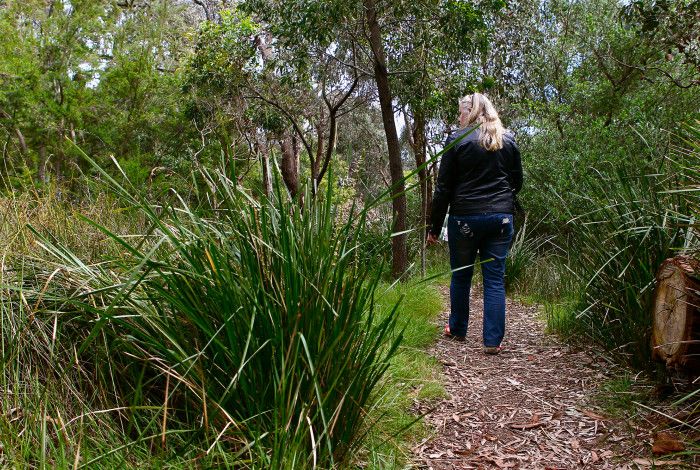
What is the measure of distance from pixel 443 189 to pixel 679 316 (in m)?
2.11

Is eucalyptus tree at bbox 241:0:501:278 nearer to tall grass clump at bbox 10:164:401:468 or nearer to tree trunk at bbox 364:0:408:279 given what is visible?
tree trunk at bbox 364:0:408:279

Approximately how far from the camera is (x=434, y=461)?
9.78 feet

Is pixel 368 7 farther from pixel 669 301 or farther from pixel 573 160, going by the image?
pixel 669 301

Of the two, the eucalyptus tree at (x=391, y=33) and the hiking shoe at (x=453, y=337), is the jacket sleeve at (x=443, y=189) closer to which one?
the hiking shoe at (x=453, y=337)

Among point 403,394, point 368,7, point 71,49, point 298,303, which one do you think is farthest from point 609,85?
point 298,303

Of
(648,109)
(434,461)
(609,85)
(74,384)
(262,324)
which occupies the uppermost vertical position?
(609,85)

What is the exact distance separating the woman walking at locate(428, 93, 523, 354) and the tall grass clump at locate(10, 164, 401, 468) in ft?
7.64

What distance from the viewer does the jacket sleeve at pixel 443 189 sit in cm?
474

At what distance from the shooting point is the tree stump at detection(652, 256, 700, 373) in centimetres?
297

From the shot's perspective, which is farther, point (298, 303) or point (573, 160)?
point (573, 160)

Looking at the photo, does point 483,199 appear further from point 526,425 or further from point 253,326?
point 253,326

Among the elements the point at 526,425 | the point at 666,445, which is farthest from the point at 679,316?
the point at 526,425

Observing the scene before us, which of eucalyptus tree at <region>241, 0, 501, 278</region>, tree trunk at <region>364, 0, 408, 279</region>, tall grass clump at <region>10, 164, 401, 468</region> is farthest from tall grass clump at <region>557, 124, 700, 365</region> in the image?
tree trunk at <region>364, 0, 408, 279</region>

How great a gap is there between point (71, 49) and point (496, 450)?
1007 centimetres
